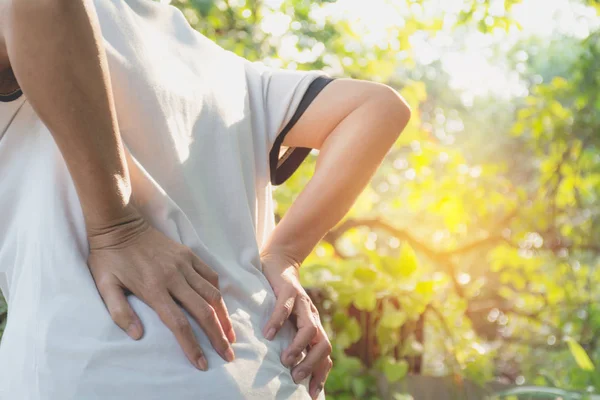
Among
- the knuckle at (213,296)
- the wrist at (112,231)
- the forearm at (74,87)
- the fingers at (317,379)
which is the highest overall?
the forearm at (74,87)

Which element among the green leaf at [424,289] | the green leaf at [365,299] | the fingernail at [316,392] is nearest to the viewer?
the fingernail at [316,392]

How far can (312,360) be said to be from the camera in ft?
3.25

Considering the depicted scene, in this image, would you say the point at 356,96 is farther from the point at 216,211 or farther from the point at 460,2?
the point at 460,2

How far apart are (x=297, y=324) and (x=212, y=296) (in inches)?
8.4

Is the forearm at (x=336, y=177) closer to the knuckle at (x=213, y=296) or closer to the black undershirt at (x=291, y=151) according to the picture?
the black undershirt at (x=291, y=151)

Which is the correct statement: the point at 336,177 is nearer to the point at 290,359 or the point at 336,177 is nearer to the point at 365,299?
the point at 290,359

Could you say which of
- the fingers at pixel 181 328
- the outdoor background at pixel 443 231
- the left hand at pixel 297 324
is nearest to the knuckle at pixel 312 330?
the left hand at pixel 297 324

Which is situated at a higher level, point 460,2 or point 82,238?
point 82,238

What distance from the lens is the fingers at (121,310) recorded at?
756mm

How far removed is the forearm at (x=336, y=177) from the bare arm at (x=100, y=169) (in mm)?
309

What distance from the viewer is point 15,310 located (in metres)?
0.77

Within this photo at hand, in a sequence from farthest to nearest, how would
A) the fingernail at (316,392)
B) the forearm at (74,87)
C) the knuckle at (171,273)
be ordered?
the fingernail at (316,392), the knuckle at (171,273), the forearm at (74,87)

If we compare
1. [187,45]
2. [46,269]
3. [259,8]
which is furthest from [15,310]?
[259,8]

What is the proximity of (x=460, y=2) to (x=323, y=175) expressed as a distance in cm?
297
